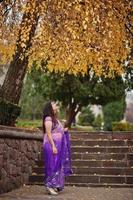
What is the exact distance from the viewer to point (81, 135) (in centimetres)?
2002

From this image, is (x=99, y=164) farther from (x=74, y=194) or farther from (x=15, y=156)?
(x=74, y=194)

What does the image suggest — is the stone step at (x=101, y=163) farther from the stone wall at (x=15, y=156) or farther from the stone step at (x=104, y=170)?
the stone wall at (x=15, y=156)

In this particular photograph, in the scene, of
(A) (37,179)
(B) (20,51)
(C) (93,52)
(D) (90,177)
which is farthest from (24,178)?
(C) (93,52)

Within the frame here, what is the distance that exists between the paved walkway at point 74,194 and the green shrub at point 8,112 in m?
2.23

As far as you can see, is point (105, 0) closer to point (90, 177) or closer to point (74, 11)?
point (74, 11)

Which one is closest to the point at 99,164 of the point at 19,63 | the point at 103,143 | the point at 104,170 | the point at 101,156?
the point at 104,170

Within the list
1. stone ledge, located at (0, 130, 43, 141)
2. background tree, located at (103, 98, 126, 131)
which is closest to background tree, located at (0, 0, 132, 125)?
stone ledge, located at (0, 130, 43, 141)

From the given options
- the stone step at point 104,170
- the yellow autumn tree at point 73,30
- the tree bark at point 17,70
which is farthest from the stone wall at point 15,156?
the yellow autumn tree at point 73,30

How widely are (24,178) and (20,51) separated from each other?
444 centimetres

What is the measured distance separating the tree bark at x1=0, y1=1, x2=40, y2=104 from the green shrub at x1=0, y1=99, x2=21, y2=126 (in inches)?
31.8

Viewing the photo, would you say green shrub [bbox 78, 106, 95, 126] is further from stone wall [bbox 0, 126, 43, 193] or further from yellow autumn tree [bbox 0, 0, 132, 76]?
stone wall [bbox 0, 126, 43, 193]

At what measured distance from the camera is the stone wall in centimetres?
1258

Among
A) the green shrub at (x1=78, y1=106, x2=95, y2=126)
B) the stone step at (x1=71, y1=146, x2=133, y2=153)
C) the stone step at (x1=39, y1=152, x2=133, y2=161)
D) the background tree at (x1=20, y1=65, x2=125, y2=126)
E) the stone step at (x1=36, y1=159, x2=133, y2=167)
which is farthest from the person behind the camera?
the green shrub at (x1=78, y1=106, x2=95, y2=126)

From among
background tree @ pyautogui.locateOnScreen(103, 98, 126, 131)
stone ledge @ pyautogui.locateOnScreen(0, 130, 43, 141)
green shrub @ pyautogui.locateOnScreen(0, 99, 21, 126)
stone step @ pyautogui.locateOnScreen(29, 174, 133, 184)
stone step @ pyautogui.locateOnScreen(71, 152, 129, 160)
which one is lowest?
stone step @ pyautogui.locateOnScreen(29, 174, 133, 184)
